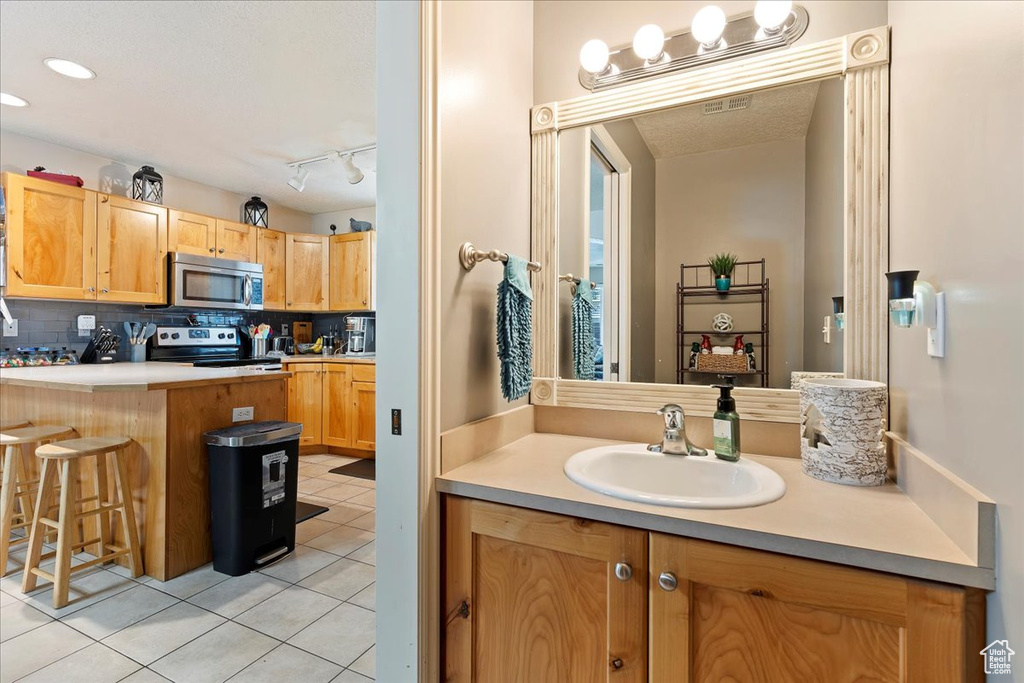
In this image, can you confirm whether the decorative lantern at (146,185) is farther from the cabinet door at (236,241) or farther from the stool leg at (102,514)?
the stool leg at (102,514)

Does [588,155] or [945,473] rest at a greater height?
[588,155]

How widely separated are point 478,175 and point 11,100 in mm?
3264

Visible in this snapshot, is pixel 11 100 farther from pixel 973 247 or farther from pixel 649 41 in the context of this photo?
pixel 973 247

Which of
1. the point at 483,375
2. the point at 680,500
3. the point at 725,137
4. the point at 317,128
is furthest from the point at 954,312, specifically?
the point at 317,128

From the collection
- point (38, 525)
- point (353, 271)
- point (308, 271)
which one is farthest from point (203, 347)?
point (38, 525)

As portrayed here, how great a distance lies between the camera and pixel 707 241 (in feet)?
4.75

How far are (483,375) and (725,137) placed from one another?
102 cm

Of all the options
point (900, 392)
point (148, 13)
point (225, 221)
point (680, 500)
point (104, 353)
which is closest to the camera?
point (680, 500)

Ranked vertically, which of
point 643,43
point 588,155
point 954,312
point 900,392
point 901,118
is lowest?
point 900,392

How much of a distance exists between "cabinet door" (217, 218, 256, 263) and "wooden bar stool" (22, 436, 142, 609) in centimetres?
243

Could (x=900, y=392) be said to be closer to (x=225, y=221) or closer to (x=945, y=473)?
(x=945, y=473)

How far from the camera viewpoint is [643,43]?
56.9 inches
